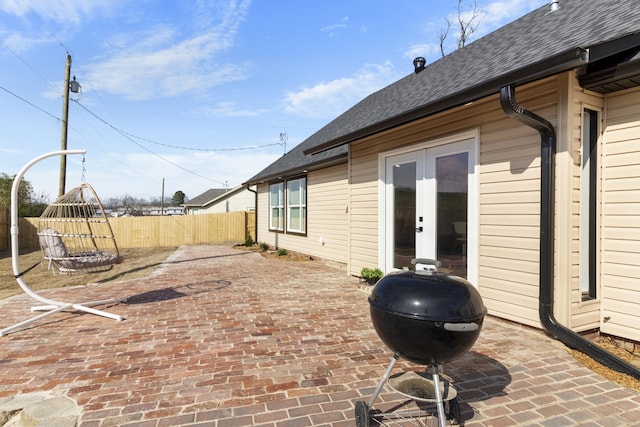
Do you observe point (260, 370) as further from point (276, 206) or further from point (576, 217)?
point (276, 206)

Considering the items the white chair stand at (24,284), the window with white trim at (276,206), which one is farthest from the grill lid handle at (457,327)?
the window with white trim at (276,206)

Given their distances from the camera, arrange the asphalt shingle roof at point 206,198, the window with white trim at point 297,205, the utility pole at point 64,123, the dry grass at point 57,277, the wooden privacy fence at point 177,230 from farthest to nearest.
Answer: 1. the asphalt shingle roof at point 206,198
2. the wooden privacy fence at point 177,230
3. the utility pole at point 64,123
4. the window with white trim at point 297,205
5. the dry grass at point 57,277

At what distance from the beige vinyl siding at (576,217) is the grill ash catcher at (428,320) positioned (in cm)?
229

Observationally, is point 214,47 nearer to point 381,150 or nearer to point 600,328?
point 381,150

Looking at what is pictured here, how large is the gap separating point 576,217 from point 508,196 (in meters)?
0.74

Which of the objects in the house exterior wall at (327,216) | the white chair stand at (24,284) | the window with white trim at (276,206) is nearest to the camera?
the white chair stand at (24,284)

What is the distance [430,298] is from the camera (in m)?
1.88

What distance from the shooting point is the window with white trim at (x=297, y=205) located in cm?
1141

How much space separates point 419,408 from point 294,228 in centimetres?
991

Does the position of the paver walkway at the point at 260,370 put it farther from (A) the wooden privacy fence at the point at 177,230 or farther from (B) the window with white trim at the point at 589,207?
(A) the wooden privacy fence at the point at 177,230

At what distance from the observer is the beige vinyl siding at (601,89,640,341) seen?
3.45m

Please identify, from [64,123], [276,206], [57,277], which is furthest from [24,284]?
[64,123]

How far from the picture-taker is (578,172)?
364 cm

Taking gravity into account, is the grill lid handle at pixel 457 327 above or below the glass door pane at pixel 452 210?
below
